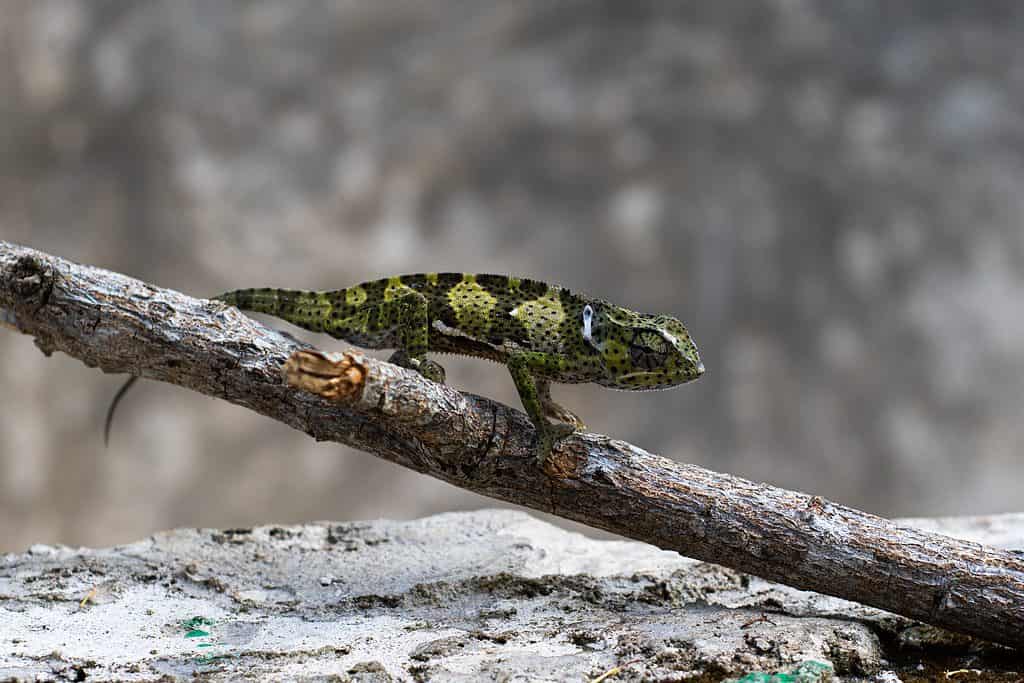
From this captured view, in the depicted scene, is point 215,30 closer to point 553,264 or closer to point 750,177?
point 553,264

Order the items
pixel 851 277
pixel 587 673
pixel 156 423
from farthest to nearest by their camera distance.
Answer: pixel 851 277
pixel 156 423
pixel 587 673

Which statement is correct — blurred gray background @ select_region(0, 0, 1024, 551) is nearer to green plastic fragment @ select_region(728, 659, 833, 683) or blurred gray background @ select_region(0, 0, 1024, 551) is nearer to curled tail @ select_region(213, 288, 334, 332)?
curled tail @ select_region(213, 288, 334, 332)

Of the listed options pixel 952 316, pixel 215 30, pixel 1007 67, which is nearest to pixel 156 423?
pixel 215 30

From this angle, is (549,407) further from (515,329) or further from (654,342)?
(654,342)

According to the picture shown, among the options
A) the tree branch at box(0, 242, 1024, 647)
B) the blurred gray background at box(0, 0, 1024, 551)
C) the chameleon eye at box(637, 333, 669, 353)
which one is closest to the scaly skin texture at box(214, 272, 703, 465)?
the chameleon eye at box(637, 333, 669, 353)

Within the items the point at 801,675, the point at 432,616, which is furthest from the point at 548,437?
the point at 801,675

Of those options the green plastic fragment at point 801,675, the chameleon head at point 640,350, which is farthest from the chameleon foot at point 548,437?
the green plastic fragment at point 801,675
